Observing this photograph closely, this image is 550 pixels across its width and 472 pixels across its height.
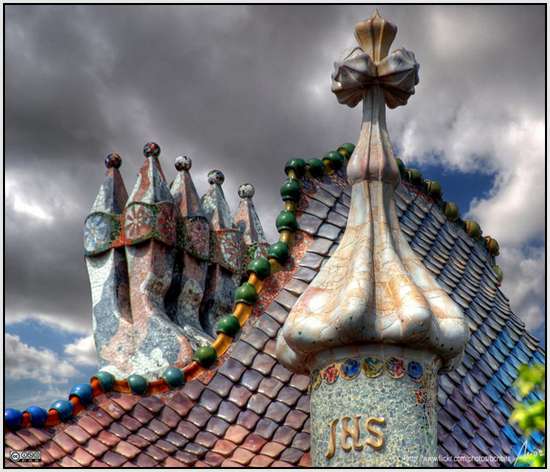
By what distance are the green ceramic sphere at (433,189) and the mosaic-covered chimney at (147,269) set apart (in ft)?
6.40

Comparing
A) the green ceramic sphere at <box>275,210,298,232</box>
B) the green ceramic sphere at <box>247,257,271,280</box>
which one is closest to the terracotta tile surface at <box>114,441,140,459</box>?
the green ceramic sphere at <box>247,257,271,280</box>

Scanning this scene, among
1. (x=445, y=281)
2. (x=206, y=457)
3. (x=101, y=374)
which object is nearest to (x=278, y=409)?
(x=206, y=457)

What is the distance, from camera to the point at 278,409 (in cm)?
615

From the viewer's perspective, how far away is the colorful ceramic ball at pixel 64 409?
5.94m

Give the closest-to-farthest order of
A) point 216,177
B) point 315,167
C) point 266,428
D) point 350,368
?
point 350,368 < point 266,428 < point 315,167 < point 216,177

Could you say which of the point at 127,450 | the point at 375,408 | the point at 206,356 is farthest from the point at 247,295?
the point at 375,408

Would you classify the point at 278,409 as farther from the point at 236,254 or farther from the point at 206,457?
the point at 236,254

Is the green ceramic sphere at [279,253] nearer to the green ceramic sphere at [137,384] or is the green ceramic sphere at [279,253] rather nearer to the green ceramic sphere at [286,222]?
the green ceramic sphere at [286,222]

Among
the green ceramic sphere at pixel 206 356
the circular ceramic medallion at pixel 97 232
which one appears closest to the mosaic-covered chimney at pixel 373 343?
the green ceramic sphere at pixel 206 356

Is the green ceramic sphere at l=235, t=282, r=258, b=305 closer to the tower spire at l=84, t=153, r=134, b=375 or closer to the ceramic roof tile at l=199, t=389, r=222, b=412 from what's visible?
the ceramic roof tile at l=199, t=389, r=222, b=412

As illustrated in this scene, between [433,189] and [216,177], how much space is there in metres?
2.57

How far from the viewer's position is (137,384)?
20.6ft

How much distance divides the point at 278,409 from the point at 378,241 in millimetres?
1367

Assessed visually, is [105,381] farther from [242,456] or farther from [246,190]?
[246,190]
